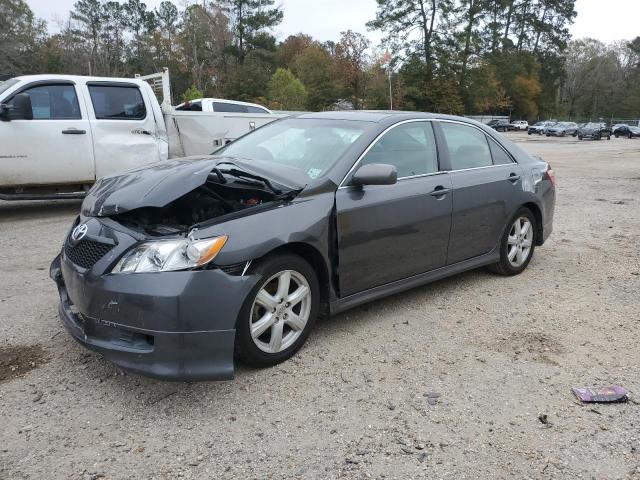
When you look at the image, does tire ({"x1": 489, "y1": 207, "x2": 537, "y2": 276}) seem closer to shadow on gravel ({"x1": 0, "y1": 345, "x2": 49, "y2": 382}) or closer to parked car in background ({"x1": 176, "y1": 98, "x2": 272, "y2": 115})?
shadow on gravel ({"x1": 0, "y1": 345, "x2": 49, "y2": 382})

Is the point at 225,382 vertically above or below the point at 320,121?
below

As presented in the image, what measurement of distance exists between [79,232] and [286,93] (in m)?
44.2

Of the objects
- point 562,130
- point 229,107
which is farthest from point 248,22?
point 229,107

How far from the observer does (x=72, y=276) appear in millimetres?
3191

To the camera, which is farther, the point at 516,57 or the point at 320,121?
the point at 516,57

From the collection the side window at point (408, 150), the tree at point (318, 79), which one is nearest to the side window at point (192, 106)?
the side window at point (408, 150)

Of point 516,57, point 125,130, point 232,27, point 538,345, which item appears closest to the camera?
point 538,345

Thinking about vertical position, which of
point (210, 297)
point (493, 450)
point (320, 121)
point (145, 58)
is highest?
point (145, 58)

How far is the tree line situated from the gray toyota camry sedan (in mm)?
41927

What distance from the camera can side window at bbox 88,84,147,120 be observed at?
7934 millimetres

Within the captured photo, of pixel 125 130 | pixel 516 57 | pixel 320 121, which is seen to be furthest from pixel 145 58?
pixel 320 121

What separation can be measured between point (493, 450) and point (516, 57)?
8267cm

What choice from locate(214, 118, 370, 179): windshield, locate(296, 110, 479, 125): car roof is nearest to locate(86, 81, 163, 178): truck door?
locate(214, 118, 370, 179): windshield

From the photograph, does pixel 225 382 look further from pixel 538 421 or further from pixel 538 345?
pixel 538 345
